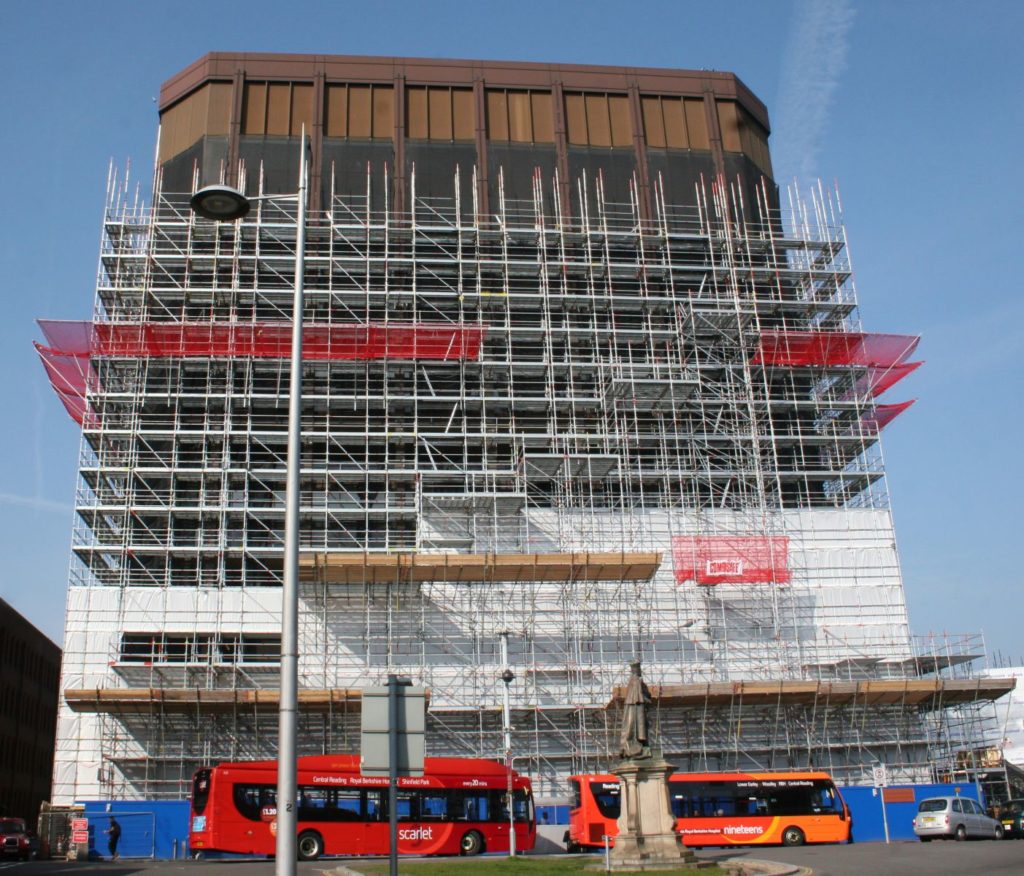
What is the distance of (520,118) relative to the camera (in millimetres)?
53688

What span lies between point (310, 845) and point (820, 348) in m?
29.5

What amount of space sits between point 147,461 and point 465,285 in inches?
611

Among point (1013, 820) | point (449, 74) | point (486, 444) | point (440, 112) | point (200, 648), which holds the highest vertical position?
point (449, 74)

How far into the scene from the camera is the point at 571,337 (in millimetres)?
47781

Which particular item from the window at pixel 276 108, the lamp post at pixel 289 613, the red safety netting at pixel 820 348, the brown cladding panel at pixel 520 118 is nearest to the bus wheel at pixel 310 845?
the lamp post at pixel 289 613

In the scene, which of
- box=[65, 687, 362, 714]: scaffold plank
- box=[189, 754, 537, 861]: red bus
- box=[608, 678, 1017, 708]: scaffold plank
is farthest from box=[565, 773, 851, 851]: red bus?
box=[65, 687, 362, 714]: scaffold plank

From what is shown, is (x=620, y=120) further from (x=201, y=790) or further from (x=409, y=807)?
(x=201, y=790)

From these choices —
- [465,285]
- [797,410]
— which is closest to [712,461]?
[797,410]

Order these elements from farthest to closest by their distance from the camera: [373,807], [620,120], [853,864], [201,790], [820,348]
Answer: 1. [620,120]
2. [820,348]
3. [373,807]
4. [201,790]
5. [853,864]

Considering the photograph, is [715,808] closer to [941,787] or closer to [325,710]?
[941,787]

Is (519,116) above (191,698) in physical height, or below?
above

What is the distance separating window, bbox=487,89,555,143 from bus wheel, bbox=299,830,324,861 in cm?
3408

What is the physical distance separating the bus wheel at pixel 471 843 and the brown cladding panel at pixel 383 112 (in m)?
33.2

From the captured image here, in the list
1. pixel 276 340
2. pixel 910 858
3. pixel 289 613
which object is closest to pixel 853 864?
pixel 910 858
